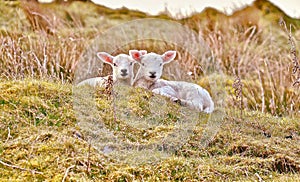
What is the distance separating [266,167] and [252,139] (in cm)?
49

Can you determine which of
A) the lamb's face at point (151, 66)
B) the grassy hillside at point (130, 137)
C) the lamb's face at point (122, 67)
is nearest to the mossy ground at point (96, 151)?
the grassy hillside at point (130, 137)

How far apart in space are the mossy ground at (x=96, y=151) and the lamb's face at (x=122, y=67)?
329 mm

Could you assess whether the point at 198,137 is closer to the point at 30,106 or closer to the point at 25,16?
the point at 30,106

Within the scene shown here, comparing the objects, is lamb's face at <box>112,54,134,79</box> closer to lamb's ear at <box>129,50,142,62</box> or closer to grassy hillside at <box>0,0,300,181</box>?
lamb's ear at <box>129,50,142,62</box>

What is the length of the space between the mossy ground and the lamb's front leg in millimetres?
100

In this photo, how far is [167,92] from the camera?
4.40 metres

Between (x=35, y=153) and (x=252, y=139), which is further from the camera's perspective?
(x=252, y=139)

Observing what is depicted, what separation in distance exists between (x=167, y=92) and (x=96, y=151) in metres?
1.25

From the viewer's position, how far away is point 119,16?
10.7 m

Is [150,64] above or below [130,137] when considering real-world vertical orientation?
above

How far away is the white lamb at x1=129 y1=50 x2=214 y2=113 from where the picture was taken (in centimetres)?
438

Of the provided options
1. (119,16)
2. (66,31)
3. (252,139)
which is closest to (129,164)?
(252,139)

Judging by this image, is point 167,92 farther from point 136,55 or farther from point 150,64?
point 136,55

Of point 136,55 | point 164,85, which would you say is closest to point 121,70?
point 136,55
